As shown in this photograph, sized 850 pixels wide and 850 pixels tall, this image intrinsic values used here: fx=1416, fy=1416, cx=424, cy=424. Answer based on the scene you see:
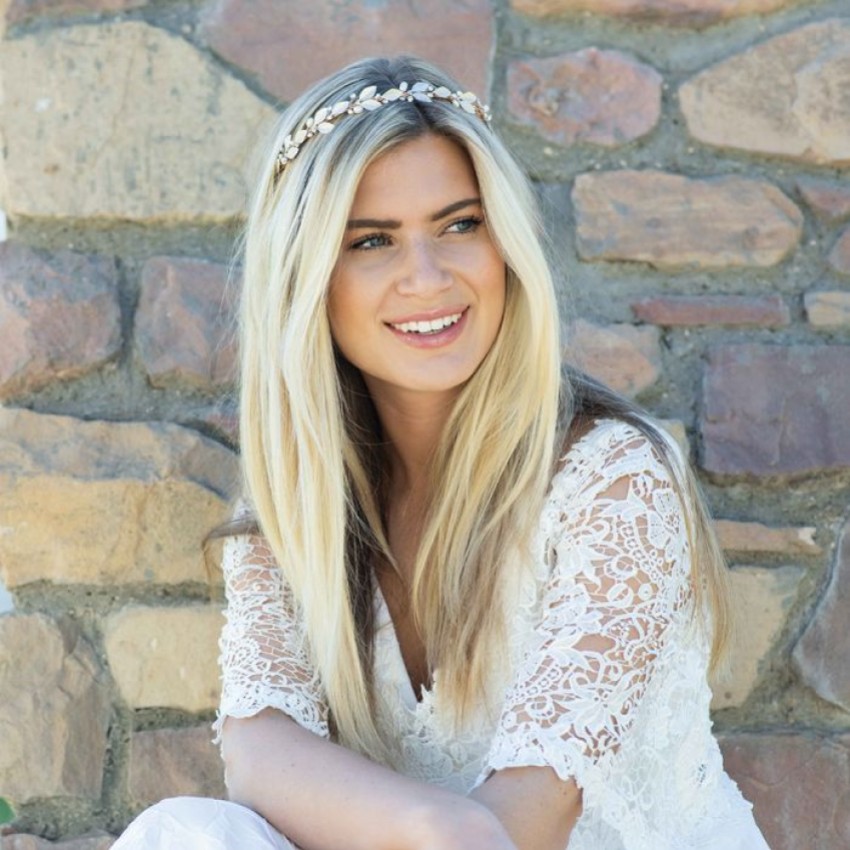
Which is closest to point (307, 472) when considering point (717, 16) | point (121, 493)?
point (121, 493)

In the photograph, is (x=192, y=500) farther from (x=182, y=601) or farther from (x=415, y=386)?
(x=415, y=386)

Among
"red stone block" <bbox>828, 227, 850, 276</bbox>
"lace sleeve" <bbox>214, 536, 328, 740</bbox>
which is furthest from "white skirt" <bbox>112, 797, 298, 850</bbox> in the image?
"red stone block" <bbox>828, 227, 850, 276</bbox>

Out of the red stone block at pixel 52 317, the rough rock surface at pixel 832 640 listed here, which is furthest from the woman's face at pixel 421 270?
the rough rock surface at pixel 832 640

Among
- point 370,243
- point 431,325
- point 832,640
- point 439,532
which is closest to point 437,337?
point 431,325

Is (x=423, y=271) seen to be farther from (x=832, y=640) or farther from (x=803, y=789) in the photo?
(x=803, y=789)

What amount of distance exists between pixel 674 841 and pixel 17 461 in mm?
1198

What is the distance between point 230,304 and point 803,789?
1.26 metres

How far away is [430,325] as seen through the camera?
209cm

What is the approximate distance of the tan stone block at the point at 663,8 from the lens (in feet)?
7.87

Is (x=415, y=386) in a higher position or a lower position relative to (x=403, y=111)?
lower

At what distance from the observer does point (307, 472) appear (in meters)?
2.17

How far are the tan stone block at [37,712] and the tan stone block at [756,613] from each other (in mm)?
1079

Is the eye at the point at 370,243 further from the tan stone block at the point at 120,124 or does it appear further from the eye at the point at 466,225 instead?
the tan stone block at the point at 120,124

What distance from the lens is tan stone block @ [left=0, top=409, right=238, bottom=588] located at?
7.64ft
